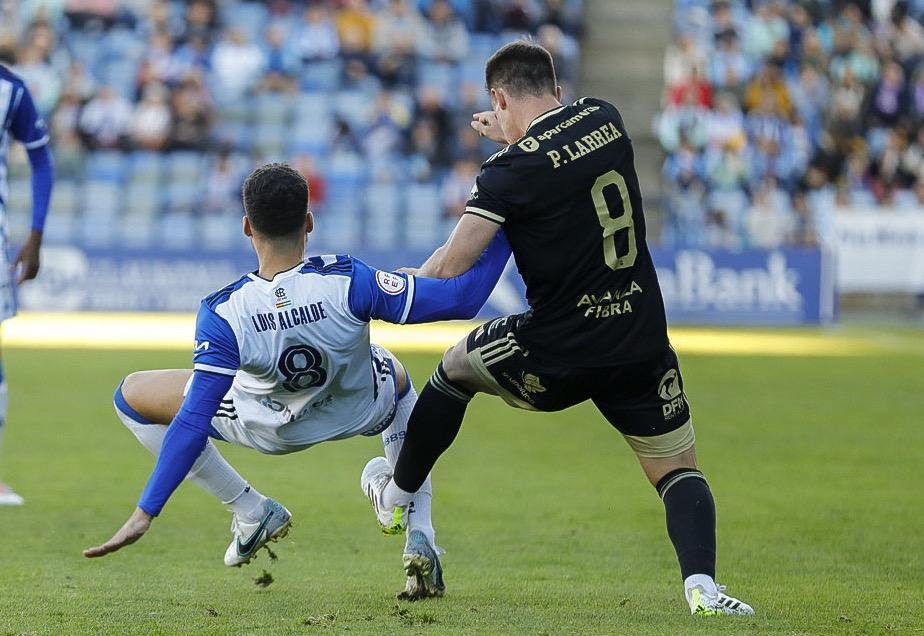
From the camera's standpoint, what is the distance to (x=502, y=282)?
1905 centimetres

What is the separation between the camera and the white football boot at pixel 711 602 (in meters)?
4.68

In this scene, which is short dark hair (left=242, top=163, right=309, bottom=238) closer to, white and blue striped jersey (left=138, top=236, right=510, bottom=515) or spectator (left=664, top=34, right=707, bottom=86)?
white and blue striped jersey (left=138, top=236, right=510, bottom=515)

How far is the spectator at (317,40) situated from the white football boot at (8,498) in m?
16.0

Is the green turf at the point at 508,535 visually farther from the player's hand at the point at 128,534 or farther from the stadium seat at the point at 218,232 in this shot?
the stadium seat at the point at 218,232

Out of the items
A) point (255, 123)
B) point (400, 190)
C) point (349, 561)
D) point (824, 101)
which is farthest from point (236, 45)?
point (349, 561)

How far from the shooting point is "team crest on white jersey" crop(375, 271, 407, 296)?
469 cm

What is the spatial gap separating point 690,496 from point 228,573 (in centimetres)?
190

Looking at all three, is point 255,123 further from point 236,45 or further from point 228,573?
point 228,573

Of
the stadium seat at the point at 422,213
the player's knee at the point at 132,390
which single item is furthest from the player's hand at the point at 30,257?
the stadium seat at the point at 422,213

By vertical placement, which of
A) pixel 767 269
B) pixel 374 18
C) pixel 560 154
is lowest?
pixel 767 269

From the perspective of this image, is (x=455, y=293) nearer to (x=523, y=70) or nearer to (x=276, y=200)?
(x=276, y=200)

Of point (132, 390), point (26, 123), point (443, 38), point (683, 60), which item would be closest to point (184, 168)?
point (443, 38)

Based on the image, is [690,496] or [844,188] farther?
[844,188]

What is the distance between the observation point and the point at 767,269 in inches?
786
